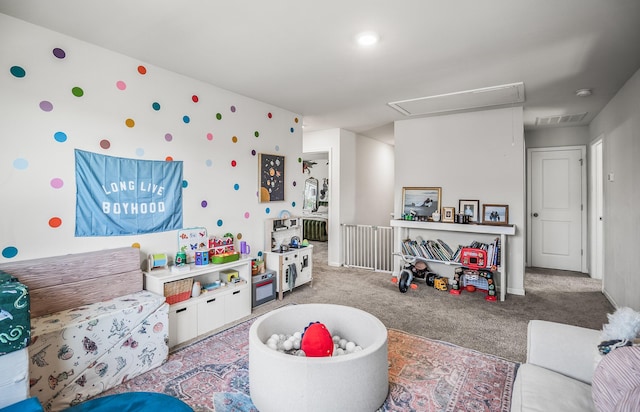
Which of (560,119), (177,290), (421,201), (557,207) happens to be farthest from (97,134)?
(557,207)

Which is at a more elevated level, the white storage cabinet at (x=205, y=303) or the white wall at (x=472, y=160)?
the white wall at (x=472, y=160)

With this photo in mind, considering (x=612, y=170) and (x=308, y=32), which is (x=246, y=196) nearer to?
(x=308, y=32)

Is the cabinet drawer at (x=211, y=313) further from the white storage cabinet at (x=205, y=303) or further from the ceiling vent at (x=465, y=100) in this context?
the ceiling vent at (x=465, y=100)

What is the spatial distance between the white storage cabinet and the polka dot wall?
1.19ft

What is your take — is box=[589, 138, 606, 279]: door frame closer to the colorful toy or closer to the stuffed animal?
the stuffed animal

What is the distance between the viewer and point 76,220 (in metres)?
2.44

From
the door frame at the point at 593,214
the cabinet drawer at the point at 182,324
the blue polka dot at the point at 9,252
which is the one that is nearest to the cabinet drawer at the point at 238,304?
the cabinet drawer at the point at 182,324

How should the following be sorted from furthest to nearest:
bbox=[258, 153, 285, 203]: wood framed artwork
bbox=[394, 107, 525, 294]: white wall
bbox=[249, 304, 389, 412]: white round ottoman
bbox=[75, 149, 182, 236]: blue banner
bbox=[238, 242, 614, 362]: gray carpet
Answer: bbox=[394, 107, 525, 294]: white wall
bbox=[258, 153, 285, 203]: wood framed artwork
bbox=[238, 242, 614, 362]: gray carpet
bbox=[75, 149, 182, 236]: blue banner
bbox=[249, 304, 389, 412]: white round ottoman

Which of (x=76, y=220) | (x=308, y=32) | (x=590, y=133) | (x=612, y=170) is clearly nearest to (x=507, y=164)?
(x=612, y=170)

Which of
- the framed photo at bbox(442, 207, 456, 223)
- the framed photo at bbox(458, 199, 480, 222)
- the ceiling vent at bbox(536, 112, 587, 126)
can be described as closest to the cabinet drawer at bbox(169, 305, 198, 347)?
the framed photo at bbox(442, 207, 456, 223)

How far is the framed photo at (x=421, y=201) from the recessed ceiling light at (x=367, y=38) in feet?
9.17

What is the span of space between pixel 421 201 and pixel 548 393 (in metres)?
3.57

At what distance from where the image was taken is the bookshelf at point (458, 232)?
393 centimetres

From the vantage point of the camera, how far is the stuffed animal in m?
1.39
